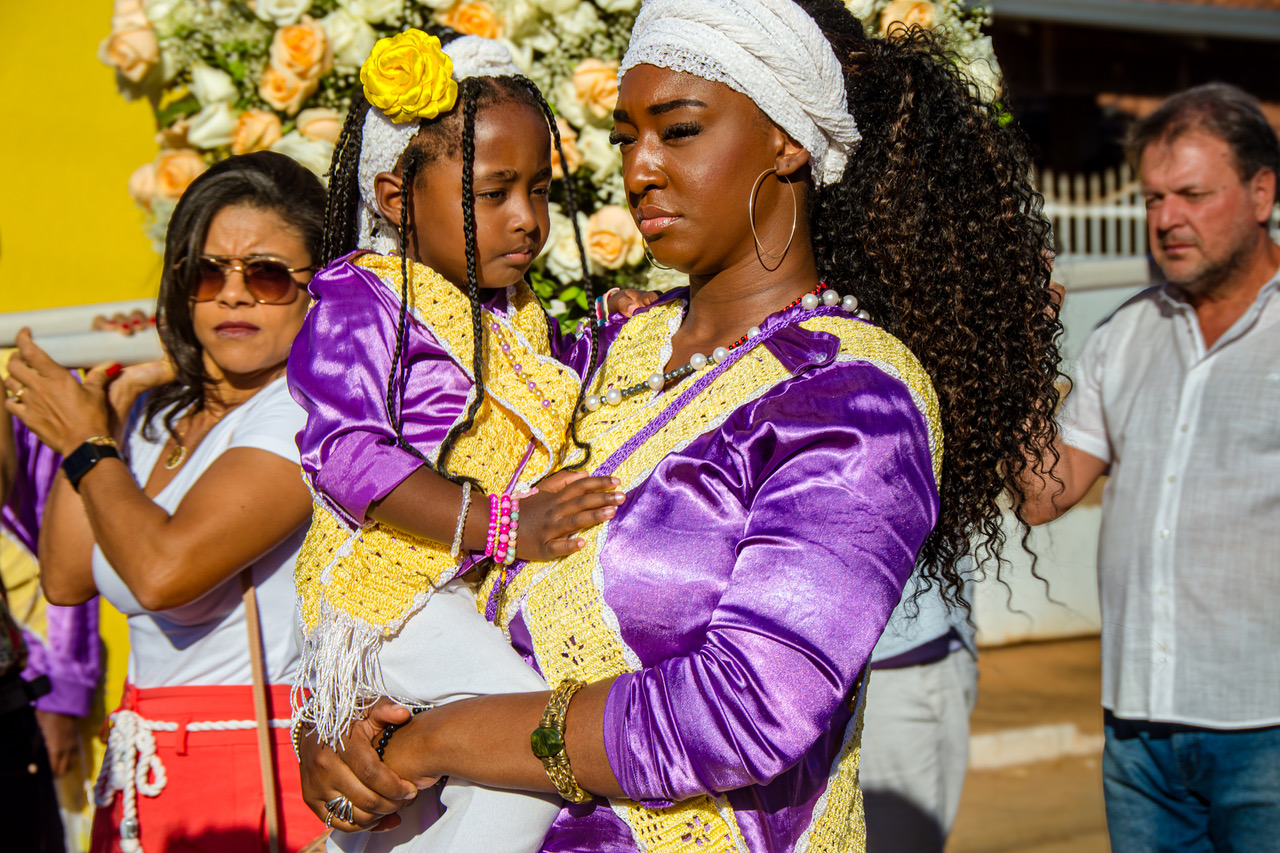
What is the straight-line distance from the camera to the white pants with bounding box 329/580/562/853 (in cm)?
180

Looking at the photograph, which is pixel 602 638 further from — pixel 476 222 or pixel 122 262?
pixel 122 262

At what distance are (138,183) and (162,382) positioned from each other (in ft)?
3.09

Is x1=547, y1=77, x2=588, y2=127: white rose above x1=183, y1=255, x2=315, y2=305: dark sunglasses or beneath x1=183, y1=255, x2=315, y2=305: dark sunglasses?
above

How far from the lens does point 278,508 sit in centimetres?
255

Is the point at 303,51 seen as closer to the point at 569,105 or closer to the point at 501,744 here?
the point at 569,105

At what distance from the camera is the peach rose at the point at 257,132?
335 centimetres

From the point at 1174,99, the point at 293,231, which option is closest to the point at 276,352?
the point at 293,231

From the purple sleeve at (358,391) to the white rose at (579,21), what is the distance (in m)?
1.34

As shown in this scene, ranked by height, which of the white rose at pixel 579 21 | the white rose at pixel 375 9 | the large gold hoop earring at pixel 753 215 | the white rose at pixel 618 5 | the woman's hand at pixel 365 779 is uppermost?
the white rose at pixel 375 9

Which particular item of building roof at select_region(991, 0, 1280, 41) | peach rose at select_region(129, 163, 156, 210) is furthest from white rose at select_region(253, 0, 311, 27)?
building roof at select_region(991, 0, 1280, 41)

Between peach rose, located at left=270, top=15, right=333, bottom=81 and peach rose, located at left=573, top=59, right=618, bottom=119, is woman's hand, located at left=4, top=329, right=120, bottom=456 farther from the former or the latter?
peach rose, located at left=573, top=59, right=618, bottom=119

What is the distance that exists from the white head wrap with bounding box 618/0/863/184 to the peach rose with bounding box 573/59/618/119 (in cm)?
111

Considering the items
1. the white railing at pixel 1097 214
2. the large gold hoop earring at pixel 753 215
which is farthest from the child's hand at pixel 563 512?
the white railing at pixel 1097 214

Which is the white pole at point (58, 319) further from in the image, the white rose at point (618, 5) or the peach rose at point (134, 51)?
the white rose at point (618, 5)
